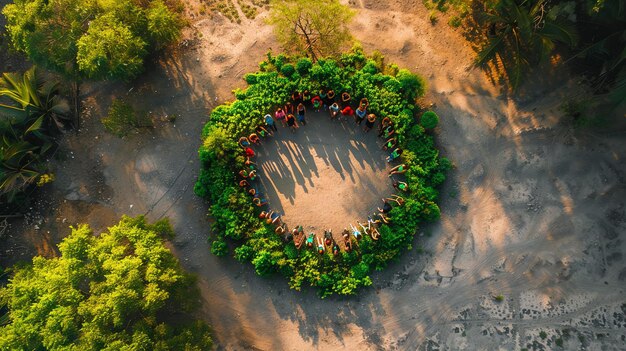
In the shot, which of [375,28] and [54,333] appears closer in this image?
[54,333]

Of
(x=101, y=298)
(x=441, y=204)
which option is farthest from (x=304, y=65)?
(x=101, y=298)

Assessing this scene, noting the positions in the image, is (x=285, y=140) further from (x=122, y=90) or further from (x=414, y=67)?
(x=122, y=90)

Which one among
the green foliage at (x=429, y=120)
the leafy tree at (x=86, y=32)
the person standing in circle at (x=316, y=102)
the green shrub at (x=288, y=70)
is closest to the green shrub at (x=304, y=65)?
the green shrub at (x=288, y=70)

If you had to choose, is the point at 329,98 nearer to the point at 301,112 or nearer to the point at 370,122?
the point at 301,112

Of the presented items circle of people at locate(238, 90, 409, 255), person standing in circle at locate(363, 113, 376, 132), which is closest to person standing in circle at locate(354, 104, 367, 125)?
circle of people at locate(238, 90, 409, 255)

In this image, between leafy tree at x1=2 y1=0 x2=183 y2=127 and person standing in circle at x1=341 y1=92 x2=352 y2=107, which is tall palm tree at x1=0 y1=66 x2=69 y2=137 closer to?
leafy tree at x1=2 y1=0 x2=183 y2=127

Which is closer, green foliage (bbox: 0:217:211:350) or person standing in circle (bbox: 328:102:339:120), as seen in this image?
green foliage (bbox: 0:217:211:350)

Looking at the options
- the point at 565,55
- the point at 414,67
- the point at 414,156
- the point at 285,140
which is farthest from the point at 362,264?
the point at 565,55
